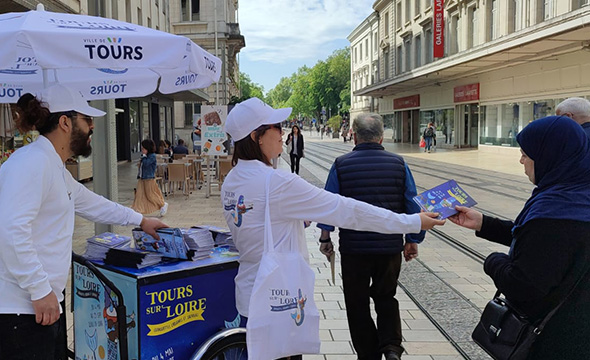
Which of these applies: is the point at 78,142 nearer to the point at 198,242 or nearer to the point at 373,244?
the point at 198,242

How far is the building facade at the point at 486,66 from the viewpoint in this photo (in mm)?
21641

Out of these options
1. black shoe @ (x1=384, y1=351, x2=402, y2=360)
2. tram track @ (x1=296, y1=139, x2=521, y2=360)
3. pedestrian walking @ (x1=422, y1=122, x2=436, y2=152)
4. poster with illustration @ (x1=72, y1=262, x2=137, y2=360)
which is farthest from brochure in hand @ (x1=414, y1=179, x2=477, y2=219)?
pedestrian walking @ (x1=422, y1=122, x2=436, y2=152)

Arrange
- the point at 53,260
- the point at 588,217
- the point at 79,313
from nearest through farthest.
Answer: the point at 588,217 → the point at 53,260 → the point at 79,313

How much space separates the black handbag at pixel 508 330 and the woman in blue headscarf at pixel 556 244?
0.03 metres

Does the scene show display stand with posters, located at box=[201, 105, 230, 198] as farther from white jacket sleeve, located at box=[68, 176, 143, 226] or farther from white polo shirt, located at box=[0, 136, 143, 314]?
white polo shirt, located at box=[0, 136, 143, 314]

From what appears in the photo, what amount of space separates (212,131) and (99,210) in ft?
39.8

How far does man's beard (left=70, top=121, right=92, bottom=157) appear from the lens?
97.4 inches

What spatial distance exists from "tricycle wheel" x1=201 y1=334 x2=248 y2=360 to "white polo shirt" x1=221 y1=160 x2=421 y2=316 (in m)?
0.25

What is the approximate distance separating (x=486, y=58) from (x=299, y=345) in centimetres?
2586

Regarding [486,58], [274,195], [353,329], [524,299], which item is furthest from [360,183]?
[486,58]

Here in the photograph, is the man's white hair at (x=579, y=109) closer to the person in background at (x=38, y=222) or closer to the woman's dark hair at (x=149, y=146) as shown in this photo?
the person in background at (x=38, y=222)

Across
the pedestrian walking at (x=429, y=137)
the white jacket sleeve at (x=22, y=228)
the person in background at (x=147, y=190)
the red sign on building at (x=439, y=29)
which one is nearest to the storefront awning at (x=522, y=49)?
the red sign on building at (x=439, y=29)

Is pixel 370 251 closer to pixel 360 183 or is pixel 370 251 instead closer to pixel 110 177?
pixel 360 183

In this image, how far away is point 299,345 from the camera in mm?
2361
